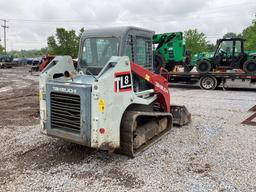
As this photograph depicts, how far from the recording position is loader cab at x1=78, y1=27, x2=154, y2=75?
4938 mm

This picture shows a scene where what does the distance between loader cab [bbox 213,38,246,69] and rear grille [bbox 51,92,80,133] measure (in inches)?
485

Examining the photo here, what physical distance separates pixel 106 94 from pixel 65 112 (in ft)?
2.91

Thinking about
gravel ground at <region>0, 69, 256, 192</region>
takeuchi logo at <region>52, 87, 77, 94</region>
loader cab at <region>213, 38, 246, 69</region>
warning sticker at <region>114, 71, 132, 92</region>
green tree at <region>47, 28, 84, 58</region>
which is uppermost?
green tree at <region>47, 28, 84, 58</region>

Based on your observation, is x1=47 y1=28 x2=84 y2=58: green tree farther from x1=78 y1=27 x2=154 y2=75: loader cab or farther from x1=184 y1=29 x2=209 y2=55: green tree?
x1=78 y1=27 x2=154 y2=75: loader cab

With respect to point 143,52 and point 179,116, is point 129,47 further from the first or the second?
point 179,116

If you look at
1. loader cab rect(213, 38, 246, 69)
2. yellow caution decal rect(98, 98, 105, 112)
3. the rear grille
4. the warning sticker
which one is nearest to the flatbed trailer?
loader cab rect(213, 38, 246, 69)

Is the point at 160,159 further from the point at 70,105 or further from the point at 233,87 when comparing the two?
the point at 233,87

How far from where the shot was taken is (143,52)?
18.2 feet

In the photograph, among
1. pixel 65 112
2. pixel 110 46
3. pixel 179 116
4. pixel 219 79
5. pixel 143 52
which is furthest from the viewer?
pixel 219 79

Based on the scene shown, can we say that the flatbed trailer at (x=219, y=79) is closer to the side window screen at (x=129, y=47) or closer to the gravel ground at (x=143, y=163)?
the gravel ground at (x=143, y=163)

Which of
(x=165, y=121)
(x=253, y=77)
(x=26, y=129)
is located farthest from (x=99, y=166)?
(x=253, y=77)

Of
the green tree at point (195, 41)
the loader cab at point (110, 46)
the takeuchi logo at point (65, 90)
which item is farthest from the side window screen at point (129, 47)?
the green tree at point (195, 41)

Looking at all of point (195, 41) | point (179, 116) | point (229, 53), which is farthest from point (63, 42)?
point (179, 116)

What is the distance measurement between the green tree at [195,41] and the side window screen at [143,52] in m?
42.6
